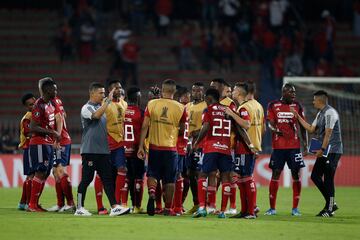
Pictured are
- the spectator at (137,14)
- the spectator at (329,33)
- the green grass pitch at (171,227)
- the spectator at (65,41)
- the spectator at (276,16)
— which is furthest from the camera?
the spectator at (137,14)

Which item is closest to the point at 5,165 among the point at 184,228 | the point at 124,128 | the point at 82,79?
the point at 82,79

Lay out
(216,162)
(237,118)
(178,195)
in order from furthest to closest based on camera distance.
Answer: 1. (178,195)
2. (216,162)
3. (237,118)

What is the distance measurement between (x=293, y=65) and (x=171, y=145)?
16.8 metres

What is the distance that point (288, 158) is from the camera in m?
19.8

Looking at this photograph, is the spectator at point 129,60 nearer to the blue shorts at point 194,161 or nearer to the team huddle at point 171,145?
the team huddle at point 171,145

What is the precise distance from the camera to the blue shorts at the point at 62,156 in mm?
19594

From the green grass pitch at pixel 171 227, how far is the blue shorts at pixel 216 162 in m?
0.85

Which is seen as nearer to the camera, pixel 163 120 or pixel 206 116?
pixel 206 116

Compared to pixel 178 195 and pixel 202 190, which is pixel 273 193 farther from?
pixel 178 195

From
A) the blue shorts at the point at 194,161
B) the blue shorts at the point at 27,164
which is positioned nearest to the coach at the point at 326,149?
the blue shorts at the point at 194,161

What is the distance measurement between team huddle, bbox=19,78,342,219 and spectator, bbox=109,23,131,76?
1429 centimetres

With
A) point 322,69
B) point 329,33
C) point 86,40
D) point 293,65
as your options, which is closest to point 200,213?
point 293,65

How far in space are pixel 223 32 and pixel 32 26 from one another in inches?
268

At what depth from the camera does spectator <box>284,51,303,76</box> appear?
113 feet
